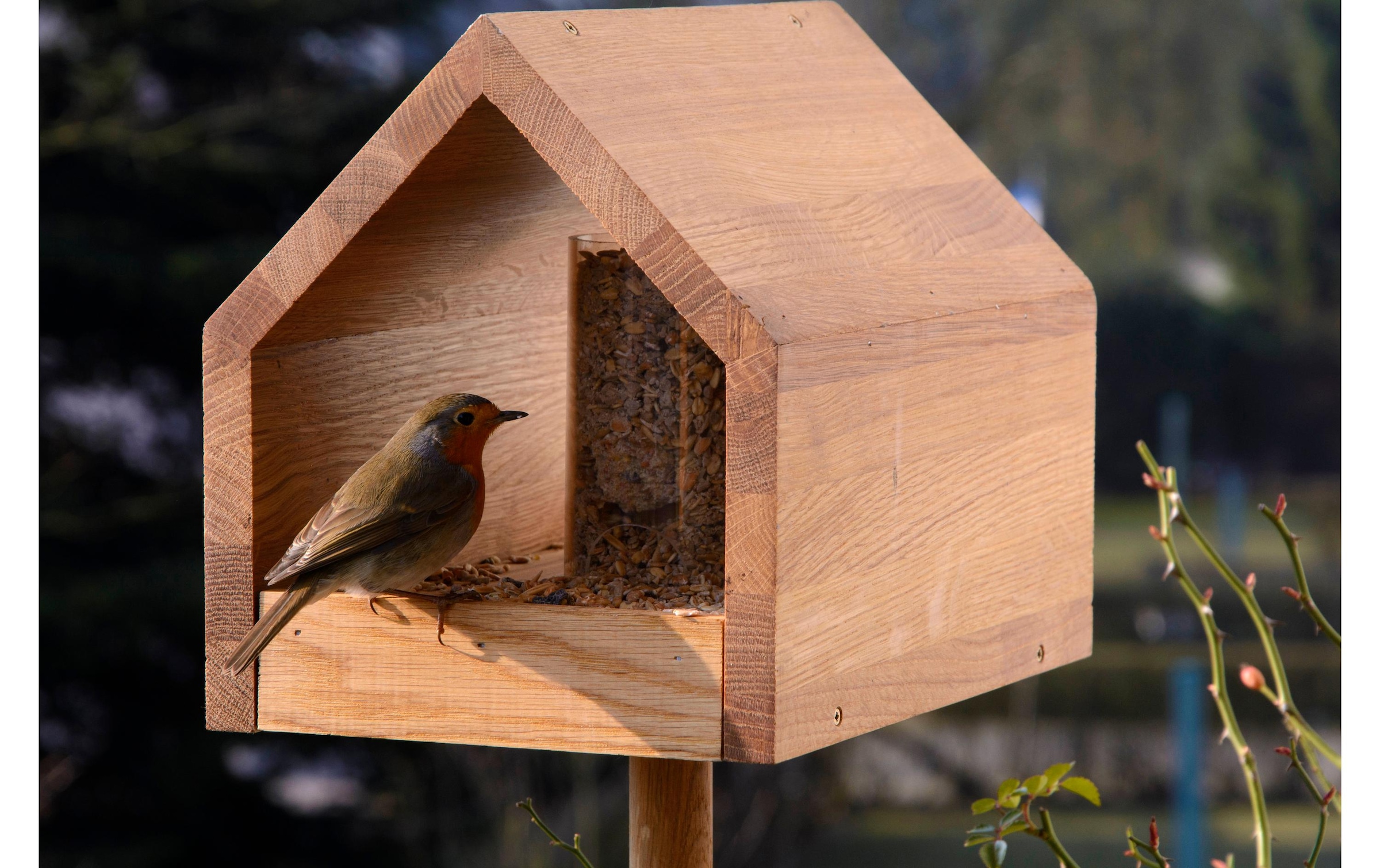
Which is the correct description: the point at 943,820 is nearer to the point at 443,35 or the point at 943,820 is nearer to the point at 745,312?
the point at 443,35

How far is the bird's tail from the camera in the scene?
1.53 m

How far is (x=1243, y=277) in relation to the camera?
804 cm

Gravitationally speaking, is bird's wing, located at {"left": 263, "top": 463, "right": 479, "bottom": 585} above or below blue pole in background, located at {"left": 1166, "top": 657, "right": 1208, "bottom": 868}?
above

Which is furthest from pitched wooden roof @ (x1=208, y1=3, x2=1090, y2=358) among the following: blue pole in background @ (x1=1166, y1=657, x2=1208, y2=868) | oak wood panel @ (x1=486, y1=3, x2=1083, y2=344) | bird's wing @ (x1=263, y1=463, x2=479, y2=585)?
blue pole in background @ (x1=1166, y1=657, x2=1208, y2=868)

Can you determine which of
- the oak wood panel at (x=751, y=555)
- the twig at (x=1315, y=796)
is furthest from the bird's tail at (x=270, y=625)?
the twig at (x=1315, y=796)

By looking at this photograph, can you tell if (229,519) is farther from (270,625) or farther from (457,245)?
(457,245)

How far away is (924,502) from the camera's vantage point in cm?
162

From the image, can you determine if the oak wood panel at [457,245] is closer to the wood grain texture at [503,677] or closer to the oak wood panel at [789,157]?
the oak wood panel at [789,157]

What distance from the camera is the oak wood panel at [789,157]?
4.79 feet

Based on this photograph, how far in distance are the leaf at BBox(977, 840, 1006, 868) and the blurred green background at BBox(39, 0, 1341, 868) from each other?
4.91m

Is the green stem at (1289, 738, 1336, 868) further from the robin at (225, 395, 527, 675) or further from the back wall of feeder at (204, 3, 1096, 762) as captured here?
the robin at (225, 395, 527, 675)

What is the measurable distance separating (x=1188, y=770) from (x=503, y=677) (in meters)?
6.07

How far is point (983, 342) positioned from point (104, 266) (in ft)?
15.2

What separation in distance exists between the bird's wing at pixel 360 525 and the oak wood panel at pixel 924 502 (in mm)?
440
